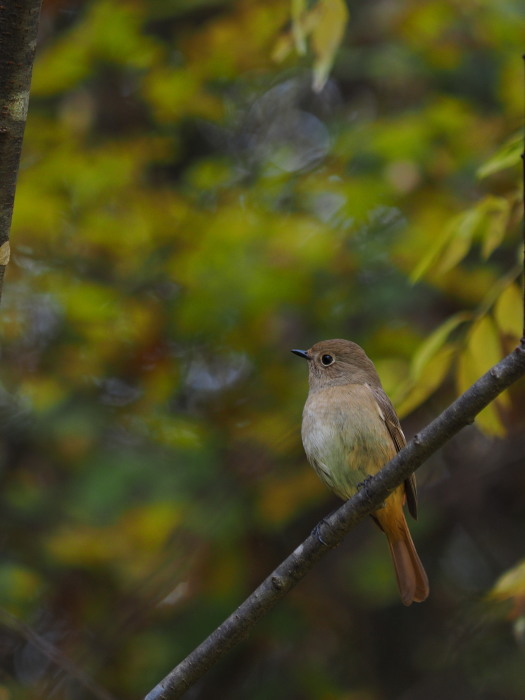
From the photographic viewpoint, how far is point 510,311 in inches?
117

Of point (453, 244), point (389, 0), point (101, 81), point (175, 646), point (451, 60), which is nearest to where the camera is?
point (453, 244)

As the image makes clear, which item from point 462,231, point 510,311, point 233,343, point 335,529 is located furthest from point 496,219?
point 233,343

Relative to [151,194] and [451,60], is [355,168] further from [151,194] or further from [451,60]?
[151,194]

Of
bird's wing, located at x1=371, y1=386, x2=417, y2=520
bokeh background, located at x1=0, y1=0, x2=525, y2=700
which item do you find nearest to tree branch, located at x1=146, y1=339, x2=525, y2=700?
bird's wing, located at x1=371, y1=386, x2=417, y2=520

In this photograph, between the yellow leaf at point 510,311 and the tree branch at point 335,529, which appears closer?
the tree branch at point 335,529

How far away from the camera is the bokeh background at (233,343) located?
560 centimetres

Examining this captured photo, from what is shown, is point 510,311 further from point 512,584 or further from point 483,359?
point 512,584

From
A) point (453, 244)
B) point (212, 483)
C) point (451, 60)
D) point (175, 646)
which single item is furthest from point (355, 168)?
point (175, 646)

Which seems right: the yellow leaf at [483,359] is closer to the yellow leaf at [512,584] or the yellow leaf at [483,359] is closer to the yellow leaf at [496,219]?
the yellow leaf at [496,219]

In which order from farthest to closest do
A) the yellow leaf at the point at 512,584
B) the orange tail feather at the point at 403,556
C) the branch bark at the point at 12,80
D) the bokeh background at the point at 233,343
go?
1. the bokeh background at the point at 233,343
2. the orange tail feather at the point at 403,556
3. the yellow leaf at the point at 512,584
4. the branch bark at the point at 12,80

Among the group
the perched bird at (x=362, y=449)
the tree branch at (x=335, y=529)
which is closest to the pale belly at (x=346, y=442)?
the perched bird at (x=362, y=449)

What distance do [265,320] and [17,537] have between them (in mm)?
2284

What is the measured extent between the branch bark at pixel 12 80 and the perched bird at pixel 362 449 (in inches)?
67.5

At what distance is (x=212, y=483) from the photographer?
18.9ft
